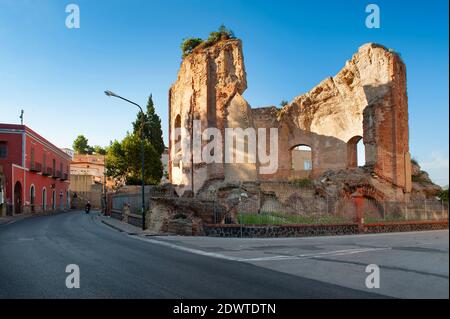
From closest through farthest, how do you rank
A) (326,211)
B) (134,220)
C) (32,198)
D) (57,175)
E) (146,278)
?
(146,278), (326,211), (134,220), (32,198), (57,175)

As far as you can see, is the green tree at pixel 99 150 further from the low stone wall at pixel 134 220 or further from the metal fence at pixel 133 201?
the low stone wall at pixel 134 220

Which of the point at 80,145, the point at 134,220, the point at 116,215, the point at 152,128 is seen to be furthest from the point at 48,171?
the point at 80,145

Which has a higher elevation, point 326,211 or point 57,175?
point 57,175

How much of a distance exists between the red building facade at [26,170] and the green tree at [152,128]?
1040 cm

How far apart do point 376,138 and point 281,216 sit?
12596 millimetres

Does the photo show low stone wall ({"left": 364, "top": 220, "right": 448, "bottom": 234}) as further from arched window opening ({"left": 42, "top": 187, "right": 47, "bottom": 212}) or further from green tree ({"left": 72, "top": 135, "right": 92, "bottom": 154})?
green tree ({"left": 72, "top": 135, "right": 92, "bottom": 154})

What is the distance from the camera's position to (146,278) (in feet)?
23.6

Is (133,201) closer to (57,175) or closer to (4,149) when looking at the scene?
(4,149)

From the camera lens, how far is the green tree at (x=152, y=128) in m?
48.4

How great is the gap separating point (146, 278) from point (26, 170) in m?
31.6

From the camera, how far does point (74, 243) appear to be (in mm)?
12930

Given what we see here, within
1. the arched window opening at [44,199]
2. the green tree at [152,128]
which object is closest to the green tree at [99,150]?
the green tree at [152,128]
